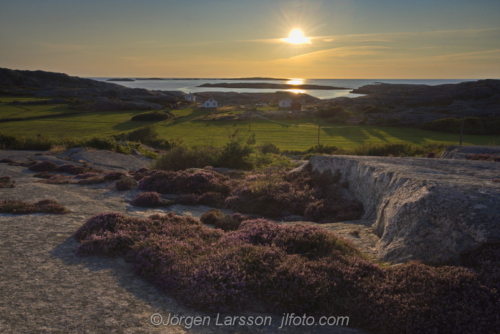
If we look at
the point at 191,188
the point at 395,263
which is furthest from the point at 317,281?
the point at 191,188

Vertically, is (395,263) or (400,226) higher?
(400,226)

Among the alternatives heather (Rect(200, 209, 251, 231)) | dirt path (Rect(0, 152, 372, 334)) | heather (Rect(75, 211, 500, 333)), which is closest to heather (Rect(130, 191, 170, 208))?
heather (Rect(200, 209, 251, 231))

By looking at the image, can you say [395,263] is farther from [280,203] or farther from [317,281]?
[280,203]

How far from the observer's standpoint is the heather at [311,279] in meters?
5.13

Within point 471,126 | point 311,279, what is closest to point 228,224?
point 311,279

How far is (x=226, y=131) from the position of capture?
247 feet

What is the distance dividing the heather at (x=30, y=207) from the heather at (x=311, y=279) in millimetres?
3277

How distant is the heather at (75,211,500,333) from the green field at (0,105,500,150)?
49.4m

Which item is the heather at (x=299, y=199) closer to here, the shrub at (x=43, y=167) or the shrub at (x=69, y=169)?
the shrub at (x=69, y=169)

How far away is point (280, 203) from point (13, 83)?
215357 millimetres

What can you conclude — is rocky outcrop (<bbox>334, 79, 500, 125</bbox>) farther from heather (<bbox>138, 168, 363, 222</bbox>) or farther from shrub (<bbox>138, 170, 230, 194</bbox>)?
shrub (<bbox>138, 170, 230, 194</bbox>)

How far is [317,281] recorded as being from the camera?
6020 millimetres

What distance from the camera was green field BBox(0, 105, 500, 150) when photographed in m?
63.2

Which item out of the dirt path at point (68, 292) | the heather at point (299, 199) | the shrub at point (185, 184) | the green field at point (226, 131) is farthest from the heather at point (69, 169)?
the green field at point (226, 131)
